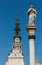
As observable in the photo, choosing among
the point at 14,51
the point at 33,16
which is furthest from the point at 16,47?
the point at 33,16

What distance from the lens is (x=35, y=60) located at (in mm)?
34812

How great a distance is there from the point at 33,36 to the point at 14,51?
91.9 metres

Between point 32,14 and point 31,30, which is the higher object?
point 32,14

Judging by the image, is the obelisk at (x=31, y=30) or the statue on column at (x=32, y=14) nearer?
the obelisk at (x=31, y=30)

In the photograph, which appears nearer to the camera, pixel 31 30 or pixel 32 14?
pixel 31 30

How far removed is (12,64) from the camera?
5000 inches

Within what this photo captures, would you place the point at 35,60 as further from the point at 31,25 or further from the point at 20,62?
the point at 20,62

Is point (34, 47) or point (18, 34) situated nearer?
point (34, 47)

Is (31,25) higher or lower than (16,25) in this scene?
lower

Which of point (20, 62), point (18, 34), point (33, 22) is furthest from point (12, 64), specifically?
point (33, 22)

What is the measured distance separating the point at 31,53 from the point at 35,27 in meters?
2.76

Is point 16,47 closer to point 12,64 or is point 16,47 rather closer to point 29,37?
point 12,64

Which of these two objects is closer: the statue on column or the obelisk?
the obelisk

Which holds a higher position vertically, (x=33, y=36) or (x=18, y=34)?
(x=18, y=34)
